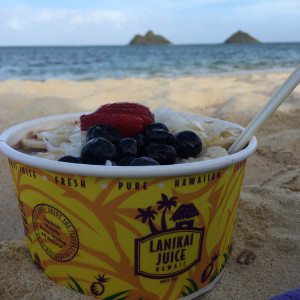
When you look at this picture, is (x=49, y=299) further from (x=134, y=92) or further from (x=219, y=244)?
(x=134, y=92)

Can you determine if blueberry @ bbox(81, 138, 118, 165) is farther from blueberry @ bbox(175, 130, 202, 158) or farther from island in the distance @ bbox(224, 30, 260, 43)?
island in the distance @ bbox(224, 30, 260, 43)

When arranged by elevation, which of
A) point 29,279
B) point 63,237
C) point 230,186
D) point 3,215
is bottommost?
point 3,215

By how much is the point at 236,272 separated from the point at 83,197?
0.67m

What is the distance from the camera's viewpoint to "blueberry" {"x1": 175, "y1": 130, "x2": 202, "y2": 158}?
103 cm

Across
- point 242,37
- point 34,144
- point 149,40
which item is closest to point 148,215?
point 34,144

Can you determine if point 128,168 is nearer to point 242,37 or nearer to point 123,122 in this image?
point 123,122

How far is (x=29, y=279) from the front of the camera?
110cm

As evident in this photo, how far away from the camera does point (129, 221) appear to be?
2.97ft

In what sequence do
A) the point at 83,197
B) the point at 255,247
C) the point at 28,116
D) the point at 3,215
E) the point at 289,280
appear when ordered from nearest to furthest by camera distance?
the point at 83,197 < the point at 289,280 < the point at 255,247 < the point at 3,215 < the point at 28,116

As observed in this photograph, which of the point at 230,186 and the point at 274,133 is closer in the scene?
the point at 230,186

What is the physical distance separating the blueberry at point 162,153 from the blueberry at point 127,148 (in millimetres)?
38

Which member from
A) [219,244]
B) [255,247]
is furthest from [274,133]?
[219,244]

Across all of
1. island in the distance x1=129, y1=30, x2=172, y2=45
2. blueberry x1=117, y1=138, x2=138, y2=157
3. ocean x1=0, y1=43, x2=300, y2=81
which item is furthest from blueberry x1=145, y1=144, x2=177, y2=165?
island in the distance x1=129, y1=30, x2=172, y2=45

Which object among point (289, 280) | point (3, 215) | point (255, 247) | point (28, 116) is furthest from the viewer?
point (28, 116)
